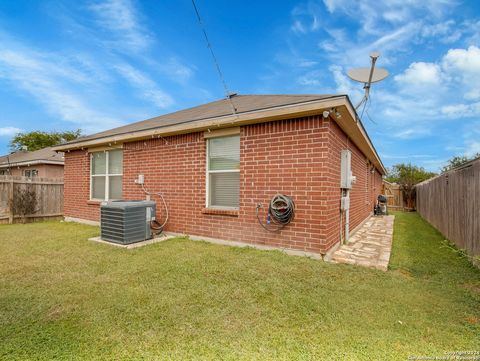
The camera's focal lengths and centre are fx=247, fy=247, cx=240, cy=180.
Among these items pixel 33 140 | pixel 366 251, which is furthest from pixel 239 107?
pixel 33 140

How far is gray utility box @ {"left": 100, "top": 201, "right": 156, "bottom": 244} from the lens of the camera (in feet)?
17.5

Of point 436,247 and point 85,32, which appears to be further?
point 85,32

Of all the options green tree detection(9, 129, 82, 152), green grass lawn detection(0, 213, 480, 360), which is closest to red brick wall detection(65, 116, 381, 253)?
green grass lawn detection(0, 213, 480, 360)

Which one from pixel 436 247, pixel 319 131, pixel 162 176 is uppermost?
pixel 319 131

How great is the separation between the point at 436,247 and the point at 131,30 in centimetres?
967

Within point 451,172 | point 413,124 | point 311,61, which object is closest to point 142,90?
point 311,61

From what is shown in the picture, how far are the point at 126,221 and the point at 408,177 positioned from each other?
25110 millimetres

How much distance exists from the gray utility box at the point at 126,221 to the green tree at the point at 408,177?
1853 centimetres

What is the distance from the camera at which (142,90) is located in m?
10.7

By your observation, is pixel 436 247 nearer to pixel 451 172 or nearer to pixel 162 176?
pixel 451 172

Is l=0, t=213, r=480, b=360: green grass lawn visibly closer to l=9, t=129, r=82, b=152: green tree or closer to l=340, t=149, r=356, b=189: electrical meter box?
l=340, t=149, r=356, b=189: electrical meter box

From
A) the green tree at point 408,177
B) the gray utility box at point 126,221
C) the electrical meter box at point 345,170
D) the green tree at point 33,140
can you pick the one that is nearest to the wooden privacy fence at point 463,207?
the electrical meter box at point 345,170

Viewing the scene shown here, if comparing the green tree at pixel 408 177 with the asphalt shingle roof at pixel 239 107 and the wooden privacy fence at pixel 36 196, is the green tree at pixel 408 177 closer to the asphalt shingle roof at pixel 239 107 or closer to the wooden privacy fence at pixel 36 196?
the asphalt shingle roof at pixel 239 107

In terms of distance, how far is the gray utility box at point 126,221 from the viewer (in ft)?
17.5
